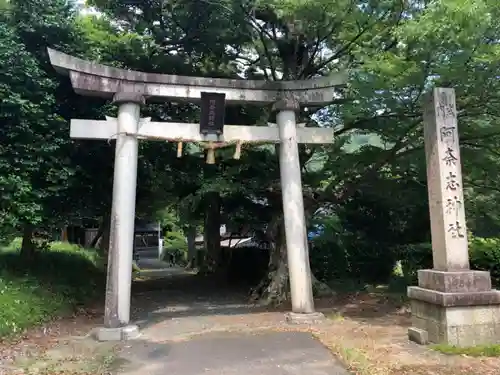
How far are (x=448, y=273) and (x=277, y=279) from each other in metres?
5.93

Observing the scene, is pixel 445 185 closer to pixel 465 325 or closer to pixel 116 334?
pixel 465 325

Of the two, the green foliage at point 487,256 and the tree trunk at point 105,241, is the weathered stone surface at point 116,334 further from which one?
the tree trunk at point 105,241

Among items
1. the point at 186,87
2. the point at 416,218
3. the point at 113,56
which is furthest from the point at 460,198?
the point at 113,56

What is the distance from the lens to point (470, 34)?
7.56m

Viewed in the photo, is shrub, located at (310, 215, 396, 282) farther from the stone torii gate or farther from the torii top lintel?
the torii top lintel

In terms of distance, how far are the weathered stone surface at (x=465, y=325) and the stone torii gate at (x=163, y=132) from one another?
2.82 metres

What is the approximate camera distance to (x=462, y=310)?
7227 millimetres

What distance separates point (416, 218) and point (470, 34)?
9.02m

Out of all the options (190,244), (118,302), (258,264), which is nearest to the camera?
(118,302)

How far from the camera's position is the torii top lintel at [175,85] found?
30.1 ft

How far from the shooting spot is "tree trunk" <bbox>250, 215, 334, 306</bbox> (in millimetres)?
12391

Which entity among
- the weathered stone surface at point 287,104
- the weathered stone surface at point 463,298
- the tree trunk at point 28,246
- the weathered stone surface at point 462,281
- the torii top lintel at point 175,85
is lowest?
the weathered stone surface at point 463,298

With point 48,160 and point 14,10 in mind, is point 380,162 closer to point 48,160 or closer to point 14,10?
point 48,160

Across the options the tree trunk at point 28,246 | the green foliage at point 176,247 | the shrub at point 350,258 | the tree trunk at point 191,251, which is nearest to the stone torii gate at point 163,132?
the tree trunk at point 28,246
